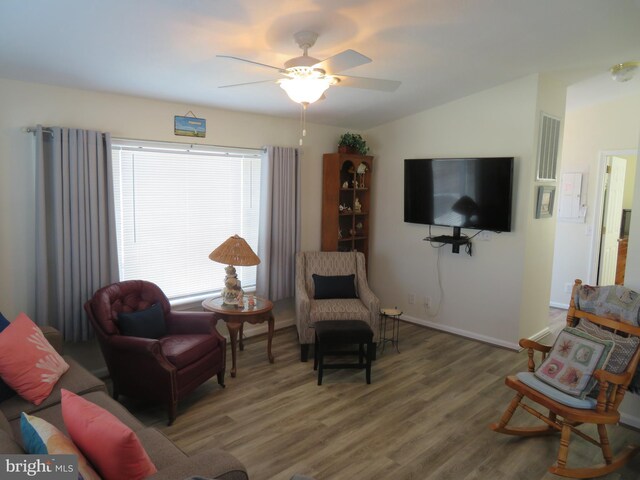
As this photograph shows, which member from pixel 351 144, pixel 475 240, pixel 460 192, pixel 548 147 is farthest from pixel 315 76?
pixel 548 147

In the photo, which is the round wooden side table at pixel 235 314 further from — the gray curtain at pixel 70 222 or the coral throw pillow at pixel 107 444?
the coral throw pillow at pixel 107 444

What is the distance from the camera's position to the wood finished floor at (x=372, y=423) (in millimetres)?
2559

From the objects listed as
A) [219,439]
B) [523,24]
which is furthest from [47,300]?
[523,24]

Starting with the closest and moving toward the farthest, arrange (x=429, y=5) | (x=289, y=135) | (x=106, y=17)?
(x=106, y=17), (x=429, y=5), (x=289, y=135)

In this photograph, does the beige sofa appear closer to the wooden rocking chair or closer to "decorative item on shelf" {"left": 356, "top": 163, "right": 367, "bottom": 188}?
the wooden rocking chair

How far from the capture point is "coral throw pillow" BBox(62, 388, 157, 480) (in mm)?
1453

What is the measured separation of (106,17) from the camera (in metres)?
2.29

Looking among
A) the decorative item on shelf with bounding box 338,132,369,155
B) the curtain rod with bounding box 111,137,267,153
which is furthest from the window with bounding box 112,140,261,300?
the decorative item on shelf with bounding box 338,132,369,155

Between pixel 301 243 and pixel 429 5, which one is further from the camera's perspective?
pixel 301 243

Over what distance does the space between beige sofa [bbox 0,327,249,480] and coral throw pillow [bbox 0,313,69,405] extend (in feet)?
0.16

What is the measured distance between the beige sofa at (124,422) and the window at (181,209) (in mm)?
1184

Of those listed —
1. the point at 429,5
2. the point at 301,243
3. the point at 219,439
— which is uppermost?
the point at 429,5

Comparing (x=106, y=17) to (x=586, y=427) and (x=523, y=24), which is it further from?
(x=586, y=427)

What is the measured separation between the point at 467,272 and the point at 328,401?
2.25 metres
